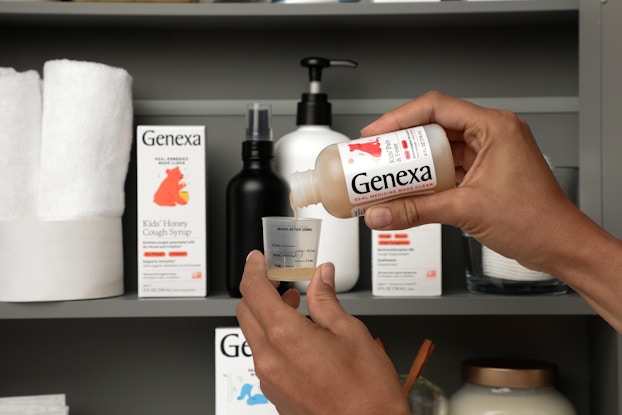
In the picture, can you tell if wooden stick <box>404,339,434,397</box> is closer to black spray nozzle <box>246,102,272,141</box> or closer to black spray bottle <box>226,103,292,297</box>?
black spray bottle <box>226,103,292,297</box>

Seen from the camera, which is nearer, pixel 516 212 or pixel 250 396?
pixel 516 212

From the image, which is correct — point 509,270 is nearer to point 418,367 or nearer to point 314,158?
point 418,367

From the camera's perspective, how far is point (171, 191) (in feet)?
3.58

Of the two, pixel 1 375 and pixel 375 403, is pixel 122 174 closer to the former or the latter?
pixel 1 375

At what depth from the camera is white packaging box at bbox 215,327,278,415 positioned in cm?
108

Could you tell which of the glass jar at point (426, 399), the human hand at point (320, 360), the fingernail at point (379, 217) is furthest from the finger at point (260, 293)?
the glass jar at point (426, 399)

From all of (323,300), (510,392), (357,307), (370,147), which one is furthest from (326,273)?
(510,392)

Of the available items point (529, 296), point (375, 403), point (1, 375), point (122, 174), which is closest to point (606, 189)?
point (529, 296)

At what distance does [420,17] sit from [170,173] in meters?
0.45

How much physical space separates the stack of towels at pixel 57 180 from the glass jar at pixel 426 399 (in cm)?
47

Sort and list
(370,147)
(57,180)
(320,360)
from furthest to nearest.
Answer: (57,180)
(370,147)
(320,360)

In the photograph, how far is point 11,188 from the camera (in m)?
A: 1.07

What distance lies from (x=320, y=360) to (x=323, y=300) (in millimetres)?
66

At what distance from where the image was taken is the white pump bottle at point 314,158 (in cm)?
112
